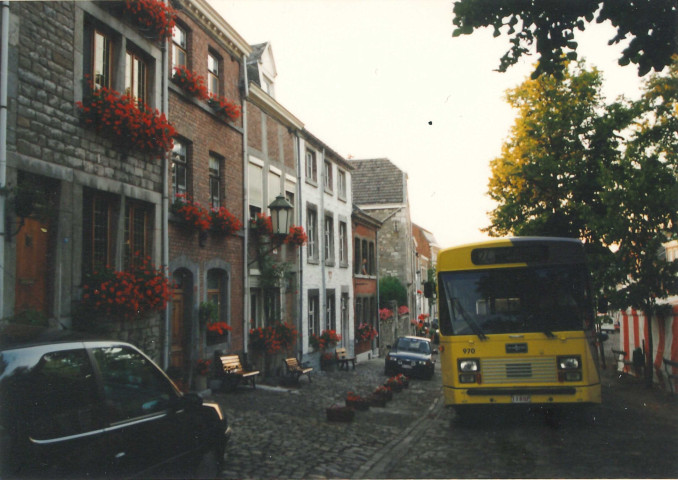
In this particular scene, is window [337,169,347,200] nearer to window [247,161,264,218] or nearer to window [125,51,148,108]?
window [247,161,264,218]

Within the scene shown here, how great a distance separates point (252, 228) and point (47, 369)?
14823 millimetres

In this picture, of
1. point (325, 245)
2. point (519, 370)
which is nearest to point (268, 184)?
point (325, 245)

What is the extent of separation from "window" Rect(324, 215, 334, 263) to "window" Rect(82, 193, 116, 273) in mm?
16067

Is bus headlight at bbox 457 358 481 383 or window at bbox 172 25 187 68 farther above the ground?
window at bbox 172 25 187 68

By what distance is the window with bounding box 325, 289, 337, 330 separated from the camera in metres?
27.5

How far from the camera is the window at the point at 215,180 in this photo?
16.7m

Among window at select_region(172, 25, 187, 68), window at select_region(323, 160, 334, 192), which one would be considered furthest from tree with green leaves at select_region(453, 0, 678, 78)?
window at select_region(323, 160, 334, 192)

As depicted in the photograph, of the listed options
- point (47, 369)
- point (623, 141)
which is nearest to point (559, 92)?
point (623, 141)

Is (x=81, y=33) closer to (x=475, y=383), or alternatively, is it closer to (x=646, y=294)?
(x=475, y=383)

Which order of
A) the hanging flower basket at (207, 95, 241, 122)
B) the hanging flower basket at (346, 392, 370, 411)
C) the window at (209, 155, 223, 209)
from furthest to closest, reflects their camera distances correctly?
the window at (209, 155, 223, 209) < the hanging flower basket at (207, 95, 241, 122) < the hanging flower basket at (346, 392, 370, 411)

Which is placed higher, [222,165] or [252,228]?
[222,165]

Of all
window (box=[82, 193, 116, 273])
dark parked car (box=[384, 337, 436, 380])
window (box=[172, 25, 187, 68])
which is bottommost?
dark parked car (box=[384, 337, 436, 380])

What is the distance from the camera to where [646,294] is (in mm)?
17672

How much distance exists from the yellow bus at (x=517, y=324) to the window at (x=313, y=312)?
14674 mm
